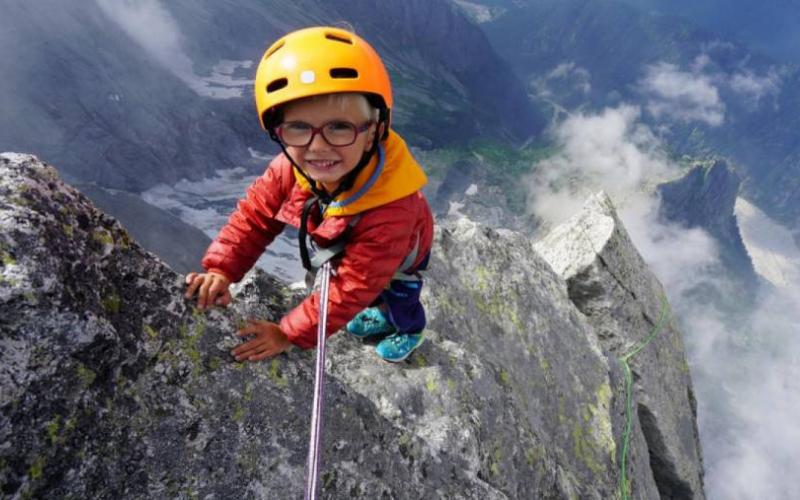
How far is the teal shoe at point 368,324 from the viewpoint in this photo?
6.14 metres

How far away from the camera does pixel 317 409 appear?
12.1ft

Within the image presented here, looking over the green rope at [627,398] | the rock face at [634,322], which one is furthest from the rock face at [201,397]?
the rock face at [634,322]

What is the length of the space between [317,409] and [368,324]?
2.56m

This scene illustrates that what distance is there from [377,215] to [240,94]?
212288 mm

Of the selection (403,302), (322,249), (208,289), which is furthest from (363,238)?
(403,302)

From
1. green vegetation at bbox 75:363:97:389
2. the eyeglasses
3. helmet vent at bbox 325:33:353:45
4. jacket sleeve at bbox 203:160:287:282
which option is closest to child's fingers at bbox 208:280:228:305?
jacket sleeve at bbox 203:160:287:282

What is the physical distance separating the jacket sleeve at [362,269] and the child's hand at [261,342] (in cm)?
8

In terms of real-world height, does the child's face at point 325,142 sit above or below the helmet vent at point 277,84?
below

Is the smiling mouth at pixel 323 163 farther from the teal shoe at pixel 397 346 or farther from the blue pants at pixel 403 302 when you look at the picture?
the teal shoe at pixel 397 346

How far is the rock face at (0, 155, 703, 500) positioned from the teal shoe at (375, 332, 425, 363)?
0.16m

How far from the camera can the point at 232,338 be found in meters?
4.14

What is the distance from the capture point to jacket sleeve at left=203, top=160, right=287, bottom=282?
4922mm

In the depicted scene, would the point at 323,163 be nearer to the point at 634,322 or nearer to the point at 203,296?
the point at 203,296

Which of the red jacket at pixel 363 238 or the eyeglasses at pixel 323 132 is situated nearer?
the eyeglasses at pixel 323 132
